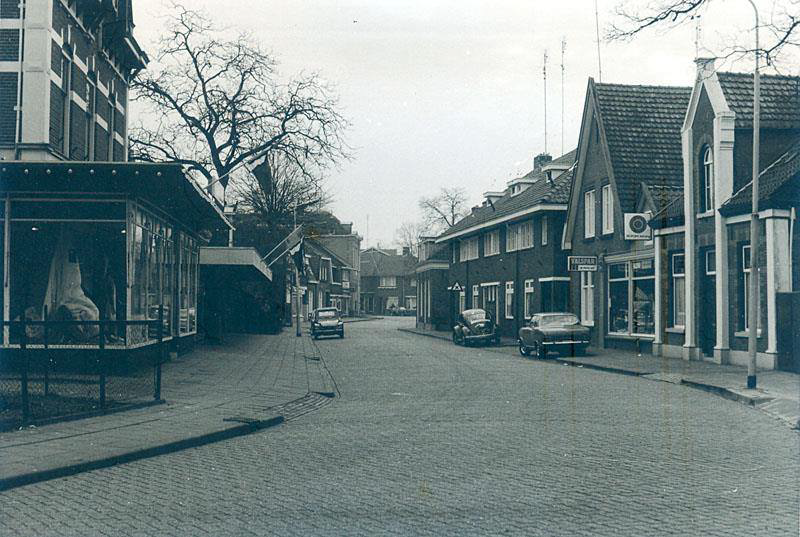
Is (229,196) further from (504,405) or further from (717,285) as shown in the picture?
(504,405)

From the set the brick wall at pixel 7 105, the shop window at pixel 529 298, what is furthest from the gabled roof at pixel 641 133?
the brick wall at pixel 7 105

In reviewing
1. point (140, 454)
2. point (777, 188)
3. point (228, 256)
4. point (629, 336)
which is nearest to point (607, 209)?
point (629, 336)

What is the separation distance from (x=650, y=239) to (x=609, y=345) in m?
5.32

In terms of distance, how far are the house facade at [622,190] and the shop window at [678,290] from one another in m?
0.95

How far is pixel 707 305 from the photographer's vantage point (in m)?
24.2

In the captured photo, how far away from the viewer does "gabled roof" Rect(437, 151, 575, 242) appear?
37.1 m

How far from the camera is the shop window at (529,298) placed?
129 ft

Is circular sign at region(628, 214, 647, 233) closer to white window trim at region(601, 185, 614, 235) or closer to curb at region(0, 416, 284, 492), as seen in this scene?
white window trim at region(601, 185, 614, 235)

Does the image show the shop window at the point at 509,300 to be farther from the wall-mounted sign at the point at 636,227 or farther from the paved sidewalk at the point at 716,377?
the wall-mounted sign at the point at 636,227

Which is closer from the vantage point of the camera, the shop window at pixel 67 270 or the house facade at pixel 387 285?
the shop window at pixel 67 270

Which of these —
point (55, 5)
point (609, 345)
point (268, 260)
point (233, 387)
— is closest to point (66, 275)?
point (233, 387)

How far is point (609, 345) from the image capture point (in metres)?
31.0

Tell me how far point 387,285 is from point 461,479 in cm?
12114

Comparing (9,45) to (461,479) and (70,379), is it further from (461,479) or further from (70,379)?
(461,479)
